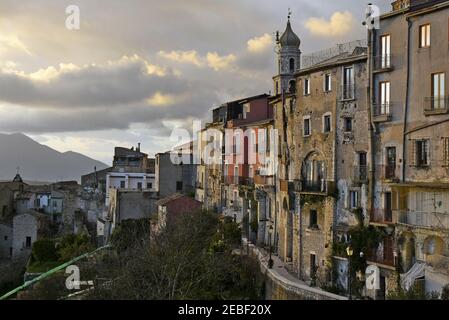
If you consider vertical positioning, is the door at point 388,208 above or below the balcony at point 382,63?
below

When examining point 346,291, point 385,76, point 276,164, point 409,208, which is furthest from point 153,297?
point 276,164

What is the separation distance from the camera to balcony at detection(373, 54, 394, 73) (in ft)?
104

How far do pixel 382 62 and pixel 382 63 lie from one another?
55 millimetres

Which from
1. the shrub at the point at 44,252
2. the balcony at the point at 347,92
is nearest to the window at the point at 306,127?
the balcony at the point at 347,92

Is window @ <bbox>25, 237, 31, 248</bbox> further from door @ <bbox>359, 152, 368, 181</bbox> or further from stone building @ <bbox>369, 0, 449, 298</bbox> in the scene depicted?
stone building @ <bbox>369, 0, 449, 298</bbox>

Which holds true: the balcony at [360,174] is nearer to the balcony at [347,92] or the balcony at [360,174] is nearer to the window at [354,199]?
the window at [354,199]

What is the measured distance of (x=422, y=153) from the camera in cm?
3011

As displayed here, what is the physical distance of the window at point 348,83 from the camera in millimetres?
34125

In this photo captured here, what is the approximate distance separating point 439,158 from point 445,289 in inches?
255

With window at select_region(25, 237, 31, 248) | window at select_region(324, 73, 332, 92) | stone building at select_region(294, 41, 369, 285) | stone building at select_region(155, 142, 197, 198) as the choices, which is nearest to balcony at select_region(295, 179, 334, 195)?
stone building at select_region(294, 41, 369, 285)

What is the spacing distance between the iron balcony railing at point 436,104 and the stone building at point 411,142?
0.05 metres

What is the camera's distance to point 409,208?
99.7ft

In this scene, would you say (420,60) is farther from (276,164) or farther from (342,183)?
(276,164)

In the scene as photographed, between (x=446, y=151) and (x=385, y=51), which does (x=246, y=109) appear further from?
(x=446, y=151)
